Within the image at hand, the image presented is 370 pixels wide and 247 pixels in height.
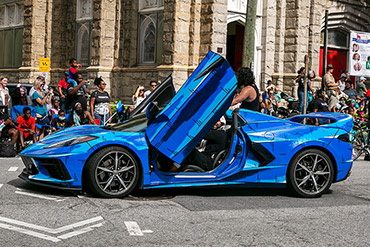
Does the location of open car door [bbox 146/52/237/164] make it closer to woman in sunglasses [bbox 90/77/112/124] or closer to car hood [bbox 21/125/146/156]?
car hood [bbox 21/125/146/156]

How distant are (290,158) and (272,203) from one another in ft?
2.25

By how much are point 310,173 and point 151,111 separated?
7.67 feet

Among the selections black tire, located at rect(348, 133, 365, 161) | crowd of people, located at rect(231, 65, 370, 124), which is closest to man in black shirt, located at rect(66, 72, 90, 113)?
crowd of people, located at rect(231, 65, 370, 124)

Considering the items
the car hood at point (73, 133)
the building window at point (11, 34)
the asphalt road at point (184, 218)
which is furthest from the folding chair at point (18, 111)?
the building window at point (11, 34)

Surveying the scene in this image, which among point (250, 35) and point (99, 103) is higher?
point (250, 35)

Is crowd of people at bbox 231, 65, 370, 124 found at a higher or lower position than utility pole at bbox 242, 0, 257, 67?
lower

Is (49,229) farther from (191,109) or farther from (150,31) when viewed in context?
(150,31)

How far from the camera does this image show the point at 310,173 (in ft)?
26.1

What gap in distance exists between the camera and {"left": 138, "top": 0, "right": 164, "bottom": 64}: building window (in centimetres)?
2094

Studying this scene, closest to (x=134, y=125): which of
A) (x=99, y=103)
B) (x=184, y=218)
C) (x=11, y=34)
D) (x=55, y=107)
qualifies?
(x=184, y=218)

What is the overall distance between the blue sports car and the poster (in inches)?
468

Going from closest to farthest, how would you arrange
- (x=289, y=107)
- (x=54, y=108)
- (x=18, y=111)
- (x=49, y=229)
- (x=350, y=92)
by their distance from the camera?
(x=49, y=229)
(x=18, y=111)
(x=54, y=108)
(x=350, y=92)
(x=289, y=107)

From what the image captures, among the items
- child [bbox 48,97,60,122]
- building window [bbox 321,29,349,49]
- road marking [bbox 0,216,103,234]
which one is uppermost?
building window [bbox 321,29,349,49]

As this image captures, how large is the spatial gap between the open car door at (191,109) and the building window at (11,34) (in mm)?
21946
